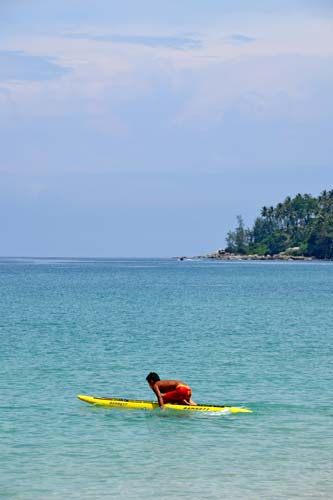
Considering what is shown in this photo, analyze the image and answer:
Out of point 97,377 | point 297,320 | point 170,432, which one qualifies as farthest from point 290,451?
point 297,320

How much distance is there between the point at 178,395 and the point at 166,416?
88 centimetres

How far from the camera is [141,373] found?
38875 mm

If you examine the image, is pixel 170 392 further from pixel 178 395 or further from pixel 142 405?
pixel 142 405

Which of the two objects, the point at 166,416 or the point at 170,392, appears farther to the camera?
the point at 170,392

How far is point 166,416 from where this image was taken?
28.1 meters

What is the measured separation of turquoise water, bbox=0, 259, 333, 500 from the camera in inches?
812

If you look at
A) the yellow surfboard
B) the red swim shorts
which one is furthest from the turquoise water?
the red swim shorts

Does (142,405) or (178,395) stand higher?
(178,395)

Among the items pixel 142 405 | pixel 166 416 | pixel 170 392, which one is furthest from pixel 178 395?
pixel 142 405

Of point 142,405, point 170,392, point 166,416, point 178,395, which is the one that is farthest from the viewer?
point 142,405

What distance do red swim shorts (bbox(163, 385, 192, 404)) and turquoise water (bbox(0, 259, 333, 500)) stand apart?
2.18 ft

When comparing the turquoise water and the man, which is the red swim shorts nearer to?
the man

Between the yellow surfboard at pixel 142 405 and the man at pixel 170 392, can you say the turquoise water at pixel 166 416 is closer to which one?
the yellow surfboard at pixel 142 405

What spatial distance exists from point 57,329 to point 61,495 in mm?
43819
